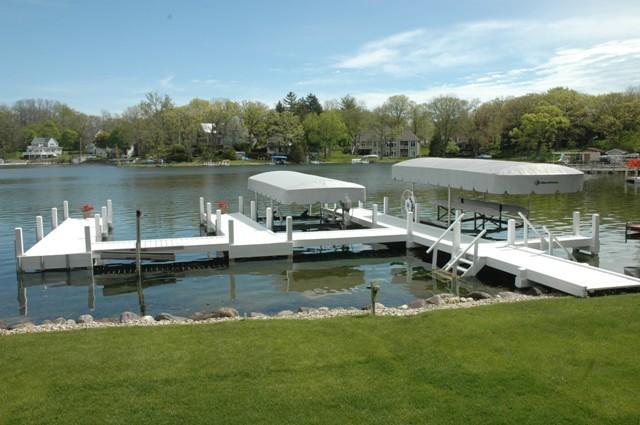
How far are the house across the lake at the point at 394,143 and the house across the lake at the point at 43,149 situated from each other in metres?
74.8

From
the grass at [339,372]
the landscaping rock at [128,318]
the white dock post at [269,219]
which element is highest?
the white dock post at [269,219]

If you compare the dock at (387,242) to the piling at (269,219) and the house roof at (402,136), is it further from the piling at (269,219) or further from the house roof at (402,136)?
the house roof at (402,136)

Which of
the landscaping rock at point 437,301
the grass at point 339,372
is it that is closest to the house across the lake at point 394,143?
the landscaping rock at point 437,301

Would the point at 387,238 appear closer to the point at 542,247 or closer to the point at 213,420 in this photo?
the point at 542,247

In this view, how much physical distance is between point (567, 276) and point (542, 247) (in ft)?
14.0

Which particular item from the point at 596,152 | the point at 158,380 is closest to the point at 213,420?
the point at 158,380

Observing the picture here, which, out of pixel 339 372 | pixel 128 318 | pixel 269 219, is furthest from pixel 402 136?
pixel 339 372

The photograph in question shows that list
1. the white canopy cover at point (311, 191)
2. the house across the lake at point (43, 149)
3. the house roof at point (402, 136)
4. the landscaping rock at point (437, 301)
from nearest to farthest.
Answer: the landscaping rock at point (437, 301) → the white canopy cover at point (311, 191) → the house roof at point (402, 136) → the house across the lake at point (43, 149)

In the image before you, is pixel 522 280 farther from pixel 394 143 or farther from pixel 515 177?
pixel 394 143

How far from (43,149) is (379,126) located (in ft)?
265

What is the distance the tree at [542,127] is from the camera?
84.9 meters

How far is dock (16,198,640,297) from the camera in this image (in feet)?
44.8

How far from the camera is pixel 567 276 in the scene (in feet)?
41.6

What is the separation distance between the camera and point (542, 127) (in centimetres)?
8500
